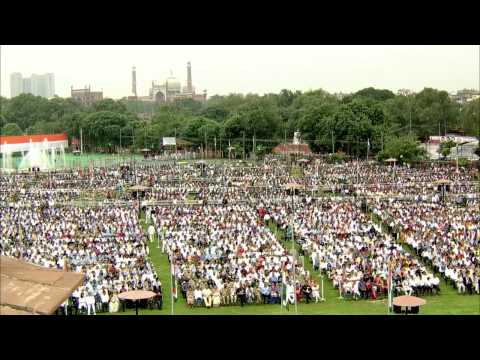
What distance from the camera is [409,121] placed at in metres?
40.6

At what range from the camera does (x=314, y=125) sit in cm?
3866

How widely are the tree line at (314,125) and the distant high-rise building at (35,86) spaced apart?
46.8ft

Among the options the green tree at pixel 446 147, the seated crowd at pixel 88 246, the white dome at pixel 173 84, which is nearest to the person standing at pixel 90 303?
the seated crowd at pixel 88 246

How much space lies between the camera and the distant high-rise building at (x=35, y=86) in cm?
6988

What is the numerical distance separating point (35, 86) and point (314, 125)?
42301mm

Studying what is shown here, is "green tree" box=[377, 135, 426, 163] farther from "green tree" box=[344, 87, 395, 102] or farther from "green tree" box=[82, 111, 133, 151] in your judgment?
"green tree" box=[344, 87, 395, 102]

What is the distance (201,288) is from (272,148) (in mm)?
29001

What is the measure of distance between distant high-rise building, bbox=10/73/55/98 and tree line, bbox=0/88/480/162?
1426 centimetres

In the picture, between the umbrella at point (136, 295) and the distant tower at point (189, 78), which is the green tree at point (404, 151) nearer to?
the umbrella at point (136, 295)
